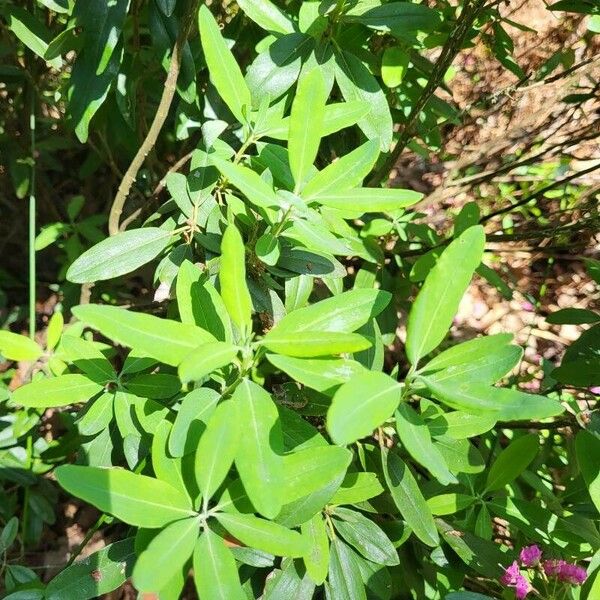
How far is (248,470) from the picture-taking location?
27.5 inches

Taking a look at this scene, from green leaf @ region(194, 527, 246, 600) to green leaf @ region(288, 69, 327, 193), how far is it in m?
0.50

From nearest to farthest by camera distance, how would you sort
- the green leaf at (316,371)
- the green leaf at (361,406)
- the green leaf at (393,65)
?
the green leaf at (361,406) < the green leaf at (316,371) < the green leaf at (393,65)

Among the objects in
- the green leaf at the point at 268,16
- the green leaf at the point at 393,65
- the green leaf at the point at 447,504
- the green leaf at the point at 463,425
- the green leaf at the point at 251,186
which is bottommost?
the green leaf at the point at 447,504

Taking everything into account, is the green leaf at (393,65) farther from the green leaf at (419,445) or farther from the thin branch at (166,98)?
the green leaf at (419,445)

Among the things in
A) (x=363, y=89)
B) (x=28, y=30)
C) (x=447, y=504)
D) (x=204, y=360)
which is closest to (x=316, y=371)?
(x=204, y=360)

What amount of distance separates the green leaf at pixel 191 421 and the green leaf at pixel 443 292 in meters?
0.28

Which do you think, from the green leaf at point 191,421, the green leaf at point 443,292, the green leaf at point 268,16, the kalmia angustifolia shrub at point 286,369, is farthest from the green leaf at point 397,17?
the green leaf at point 191,421

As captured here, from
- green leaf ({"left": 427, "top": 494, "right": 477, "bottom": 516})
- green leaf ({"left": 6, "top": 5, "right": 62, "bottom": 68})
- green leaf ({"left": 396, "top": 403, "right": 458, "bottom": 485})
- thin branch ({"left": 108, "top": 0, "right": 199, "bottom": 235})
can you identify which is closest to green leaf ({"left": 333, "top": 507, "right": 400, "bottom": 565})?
green leaf ({"left": 427, "top": 494, "right": 477, "bottom": 516})

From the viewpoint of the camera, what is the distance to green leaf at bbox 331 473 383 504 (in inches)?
38.7

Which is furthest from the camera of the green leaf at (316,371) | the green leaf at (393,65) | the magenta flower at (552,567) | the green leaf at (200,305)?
the green leaf at (393,65)

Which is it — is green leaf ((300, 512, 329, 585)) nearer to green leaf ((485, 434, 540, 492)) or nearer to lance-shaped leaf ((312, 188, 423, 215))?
green leaf ((485, 434, 540, 492))

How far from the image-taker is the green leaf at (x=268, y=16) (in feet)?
3.55

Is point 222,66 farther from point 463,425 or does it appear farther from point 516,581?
point 516,581

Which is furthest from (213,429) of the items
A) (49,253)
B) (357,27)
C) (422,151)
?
(49,253)
